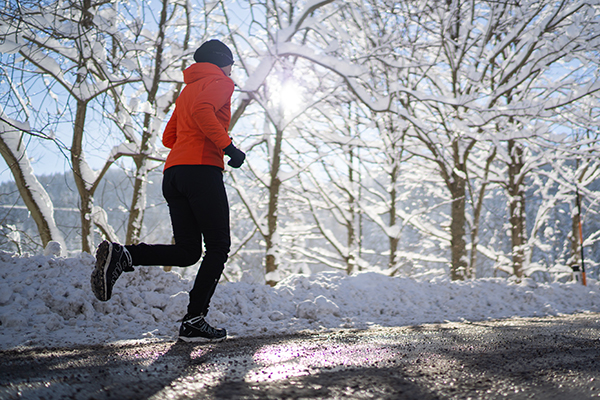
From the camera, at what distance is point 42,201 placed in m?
6.07

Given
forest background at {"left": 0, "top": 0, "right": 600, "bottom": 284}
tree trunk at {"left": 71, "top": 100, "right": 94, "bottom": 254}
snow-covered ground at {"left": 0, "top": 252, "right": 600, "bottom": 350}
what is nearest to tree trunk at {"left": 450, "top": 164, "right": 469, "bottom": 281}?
forest background at {"left": 0, "top": 0, "right": 600, "bottom": 284}

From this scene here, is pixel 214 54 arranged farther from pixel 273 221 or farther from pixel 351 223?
pixel 351 223

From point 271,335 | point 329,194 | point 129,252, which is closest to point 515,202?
point 329,194

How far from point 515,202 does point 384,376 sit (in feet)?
42.8

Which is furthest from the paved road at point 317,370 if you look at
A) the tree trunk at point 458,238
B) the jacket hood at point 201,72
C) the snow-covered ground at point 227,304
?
the tree trunk at point 458,238

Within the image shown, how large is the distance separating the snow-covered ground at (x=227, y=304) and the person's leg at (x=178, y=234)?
56 cm

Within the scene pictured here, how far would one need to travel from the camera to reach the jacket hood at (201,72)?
9.72 feet

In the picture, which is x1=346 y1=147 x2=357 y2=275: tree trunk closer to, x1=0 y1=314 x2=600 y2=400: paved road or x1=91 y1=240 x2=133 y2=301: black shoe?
x1=0 y1=314 x2=600 y2=400: paved road

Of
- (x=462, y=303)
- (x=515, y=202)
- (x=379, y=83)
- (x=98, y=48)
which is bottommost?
(x=462, y=303)

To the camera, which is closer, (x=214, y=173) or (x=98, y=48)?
(x=214, y=173)

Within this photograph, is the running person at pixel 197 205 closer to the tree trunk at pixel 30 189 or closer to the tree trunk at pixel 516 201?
the tree trunk at pixel 30 189

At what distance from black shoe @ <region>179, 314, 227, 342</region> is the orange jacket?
106 centimetres

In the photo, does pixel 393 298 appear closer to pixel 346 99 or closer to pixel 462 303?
pixel 462 303

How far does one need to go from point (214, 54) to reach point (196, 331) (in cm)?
202
